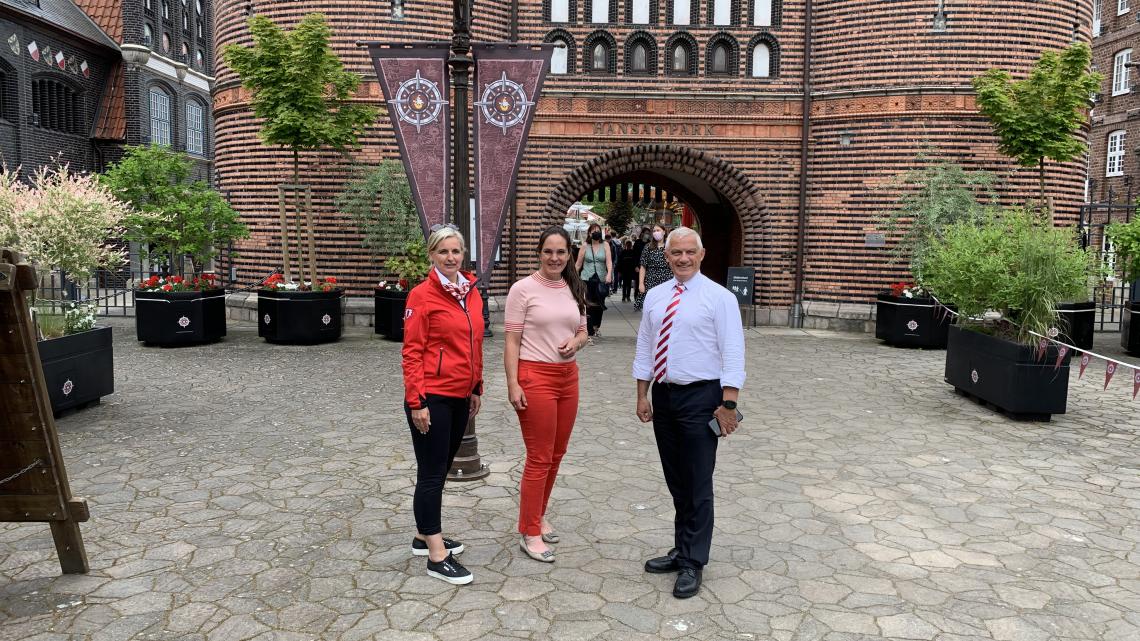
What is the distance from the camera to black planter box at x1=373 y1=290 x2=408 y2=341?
1333 centimetres

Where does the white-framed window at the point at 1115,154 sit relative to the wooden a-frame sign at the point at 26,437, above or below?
above

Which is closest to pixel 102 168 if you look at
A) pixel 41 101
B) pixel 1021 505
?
pixel 41 101

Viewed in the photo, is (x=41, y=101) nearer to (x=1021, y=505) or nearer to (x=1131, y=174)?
(x=1021, y=505)

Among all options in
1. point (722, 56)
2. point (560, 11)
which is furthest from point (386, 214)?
point (722, 56)

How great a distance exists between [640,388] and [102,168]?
2943cm

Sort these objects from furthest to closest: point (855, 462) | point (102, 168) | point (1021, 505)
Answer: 1. point (102, 168)
2. point (855, 462)
3. point (1021, 505)

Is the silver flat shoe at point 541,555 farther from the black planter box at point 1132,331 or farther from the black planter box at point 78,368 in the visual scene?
the black planter box at point 1132,331

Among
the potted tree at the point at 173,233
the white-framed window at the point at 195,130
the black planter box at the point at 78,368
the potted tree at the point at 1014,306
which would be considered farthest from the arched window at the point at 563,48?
the white-framed window at the point at 195,130

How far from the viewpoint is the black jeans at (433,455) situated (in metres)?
4.26

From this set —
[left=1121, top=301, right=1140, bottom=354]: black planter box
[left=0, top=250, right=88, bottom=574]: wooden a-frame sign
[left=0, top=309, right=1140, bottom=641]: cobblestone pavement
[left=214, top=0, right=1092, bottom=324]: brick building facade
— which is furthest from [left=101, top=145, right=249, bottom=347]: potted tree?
[left=1121, top=301, right=1140, bottom=354]: black planter box

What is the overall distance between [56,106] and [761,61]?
22377 millimetres

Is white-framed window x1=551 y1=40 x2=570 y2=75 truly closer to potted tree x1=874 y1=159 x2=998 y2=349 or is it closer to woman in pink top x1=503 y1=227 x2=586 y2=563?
potted tree x1=874 y1=159 x2=998 y2=349

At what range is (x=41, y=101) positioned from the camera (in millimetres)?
26125

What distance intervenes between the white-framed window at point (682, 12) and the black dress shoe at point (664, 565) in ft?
43.0
